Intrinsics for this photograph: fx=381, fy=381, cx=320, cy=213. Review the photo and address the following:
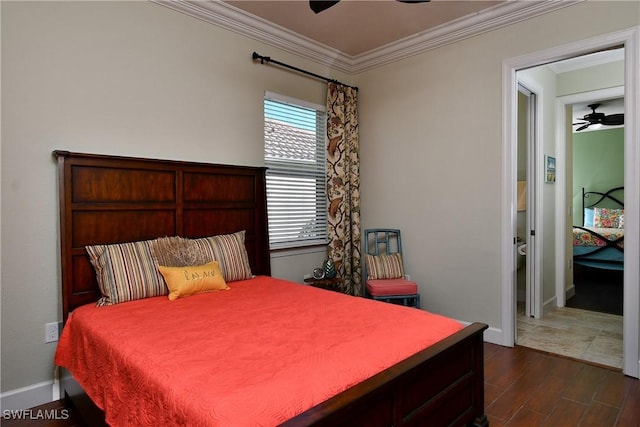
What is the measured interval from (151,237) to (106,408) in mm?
1330

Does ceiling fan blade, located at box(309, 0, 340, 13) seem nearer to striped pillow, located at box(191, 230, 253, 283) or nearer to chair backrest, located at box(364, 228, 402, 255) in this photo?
striped pillow, located at box(191, 230, 253, 283)

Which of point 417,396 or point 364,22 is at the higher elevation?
point 364,22

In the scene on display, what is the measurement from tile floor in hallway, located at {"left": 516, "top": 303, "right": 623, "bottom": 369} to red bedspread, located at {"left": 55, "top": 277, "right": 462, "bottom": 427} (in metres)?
1.85

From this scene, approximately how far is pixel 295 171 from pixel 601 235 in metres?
5.14

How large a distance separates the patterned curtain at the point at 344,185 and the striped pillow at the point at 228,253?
49.2 inches

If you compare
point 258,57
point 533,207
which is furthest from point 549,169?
point 258,57

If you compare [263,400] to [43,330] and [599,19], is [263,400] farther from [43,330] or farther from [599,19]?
[599,19]

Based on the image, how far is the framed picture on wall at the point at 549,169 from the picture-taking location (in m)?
4.16

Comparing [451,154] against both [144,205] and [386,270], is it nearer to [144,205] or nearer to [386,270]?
[386,270]

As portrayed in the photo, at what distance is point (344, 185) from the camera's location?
4094 mm

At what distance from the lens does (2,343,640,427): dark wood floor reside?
83.9 inches

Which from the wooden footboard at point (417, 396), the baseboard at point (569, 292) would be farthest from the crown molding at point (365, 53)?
the baseboard at point (569, 292)

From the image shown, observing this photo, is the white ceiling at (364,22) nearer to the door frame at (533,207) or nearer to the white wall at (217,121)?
the white wall at (217,121)

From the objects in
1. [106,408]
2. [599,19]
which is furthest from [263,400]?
[599,19]
